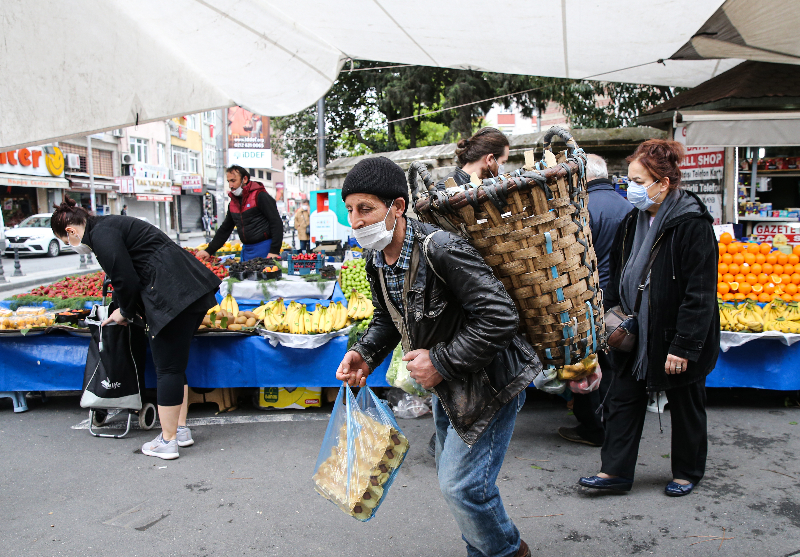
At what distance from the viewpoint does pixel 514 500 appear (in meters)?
3.25

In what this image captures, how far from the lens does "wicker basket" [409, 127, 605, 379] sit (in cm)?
188

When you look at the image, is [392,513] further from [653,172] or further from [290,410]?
[653,172]

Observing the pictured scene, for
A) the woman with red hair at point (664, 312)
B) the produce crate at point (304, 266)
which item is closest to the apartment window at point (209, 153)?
the produce crate at point (304, 266)

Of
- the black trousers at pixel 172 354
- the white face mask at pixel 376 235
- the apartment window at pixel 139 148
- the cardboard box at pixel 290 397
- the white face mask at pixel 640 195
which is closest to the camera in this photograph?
the white face mask at pixel 376 235

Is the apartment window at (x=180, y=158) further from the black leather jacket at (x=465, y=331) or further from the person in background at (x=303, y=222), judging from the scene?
the black leather jacket at (x=465, y=331)

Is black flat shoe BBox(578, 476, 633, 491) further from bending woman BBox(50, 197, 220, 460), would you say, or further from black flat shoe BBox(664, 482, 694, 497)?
bending woman BBox(50, 197, 220, 460)

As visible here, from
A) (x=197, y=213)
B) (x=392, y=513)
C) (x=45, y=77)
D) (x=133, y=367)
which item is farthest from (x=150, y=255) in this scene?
(x=197, y=213)

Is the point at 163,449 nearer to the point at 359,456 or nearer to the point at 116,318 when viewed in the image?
the point at 116,318

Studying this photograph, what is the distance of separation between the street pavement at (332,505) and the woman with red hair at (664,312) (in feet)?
0.85

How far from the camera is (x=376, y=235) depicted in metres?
1.95

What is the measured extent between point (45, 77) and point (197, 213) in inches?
1892

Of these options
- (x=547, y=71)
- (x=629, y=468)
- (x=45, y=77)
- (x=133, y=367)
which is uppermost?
(x=547, y=71)

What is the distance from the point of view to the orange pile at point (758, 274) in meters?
4.63

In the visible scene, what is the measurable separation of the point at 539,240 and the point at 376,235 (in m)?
0.55
